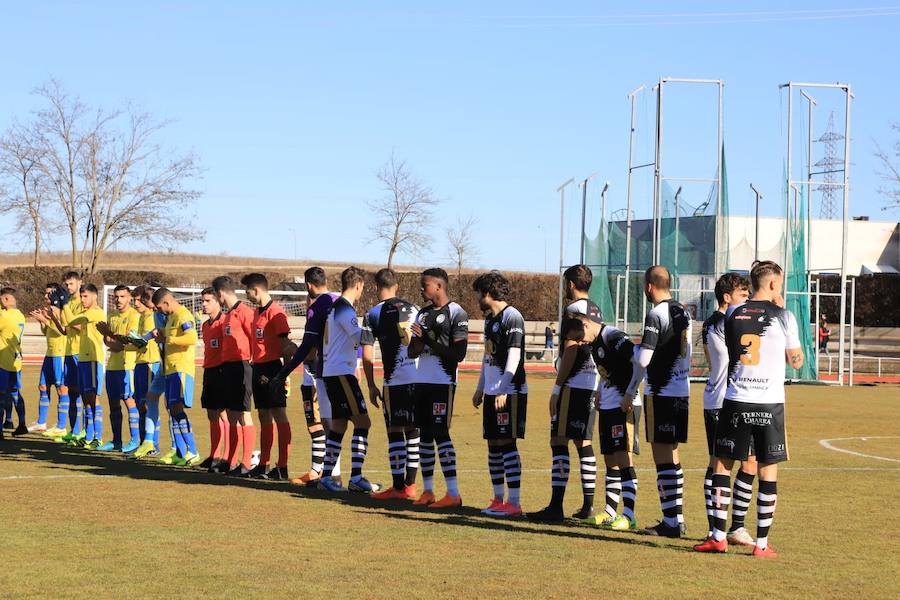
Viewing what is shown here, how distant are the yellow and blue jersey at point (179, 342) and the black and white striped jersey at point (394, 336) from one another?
129 inches

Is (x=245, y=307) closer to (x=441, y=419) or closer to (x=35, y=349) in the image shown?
(x=441, y=419)

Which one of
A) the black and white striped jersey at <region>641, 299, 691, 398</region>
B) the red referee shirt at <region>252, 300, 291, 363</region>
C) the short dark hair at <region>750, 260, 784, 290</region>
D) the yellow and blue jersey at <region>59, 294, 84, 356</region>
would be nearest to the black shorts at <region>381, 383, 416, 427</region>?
the red referee shirt at <region>252, 300, 291, 363</region>

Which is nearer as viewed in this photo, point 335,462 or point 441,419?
point 441,419

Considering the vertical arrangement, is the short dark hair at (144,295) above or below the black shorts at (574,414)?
above

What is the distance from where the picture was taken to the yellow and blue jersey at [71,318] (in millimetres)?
16453

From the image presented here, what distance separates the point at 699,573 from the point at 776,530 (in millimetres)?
2152

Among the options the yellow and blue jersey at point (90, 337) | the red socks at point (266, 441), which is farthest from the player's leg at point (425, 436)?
the yellow and blue jersey at point (90, 337)

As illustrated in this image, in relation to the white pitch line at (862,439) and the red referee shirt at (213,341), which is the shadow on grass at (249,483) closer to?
the red referee shirt at (213,341)

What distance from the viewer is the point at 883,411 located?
25.3 metres

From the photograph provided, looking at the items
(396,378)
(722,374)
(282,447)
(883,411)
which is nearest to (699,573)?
(722,374)

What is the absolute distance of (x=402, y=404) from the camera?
11.3m

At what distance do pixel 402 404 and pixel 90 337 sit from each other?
21.8ft

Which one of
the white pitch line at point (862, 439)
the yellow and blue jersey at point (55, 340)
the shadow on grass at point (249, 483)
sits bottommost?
the white pitch line at point (862, 439)

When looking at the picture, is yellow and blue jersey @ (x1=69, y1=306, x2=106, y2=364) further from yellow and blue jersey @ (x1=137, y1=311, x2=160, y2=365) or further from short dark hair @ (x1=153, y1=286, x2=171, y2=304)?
short dark hair @ (x1=153, y1=286, x2=171, y2=304)
